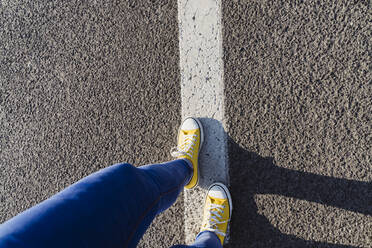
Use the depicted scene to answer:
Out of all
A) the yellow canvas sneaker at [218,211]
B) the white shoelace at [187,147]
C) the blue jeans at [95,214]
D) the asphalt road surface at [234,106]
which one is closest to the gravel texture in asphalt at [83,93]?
the asphalt road surface at [234,106]

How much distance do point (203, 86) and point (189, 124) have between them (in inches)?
11.9

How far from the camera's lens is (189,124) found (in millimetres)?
1808

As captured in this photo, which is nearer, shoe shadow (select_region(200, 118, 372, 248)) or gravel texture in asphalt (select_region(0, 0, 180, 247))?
shoe shadow (select_region(200, 118, 372, 248))

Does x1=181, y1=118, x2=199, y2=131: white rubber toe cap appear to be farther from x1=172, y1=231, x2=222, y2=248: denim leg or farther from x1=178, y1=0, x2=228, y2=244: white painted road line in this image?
x1=172, y1=231, x2=222, y2=248: denim leg

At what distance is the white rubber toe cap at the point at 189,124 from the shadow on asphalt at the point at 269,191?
0.27 meters

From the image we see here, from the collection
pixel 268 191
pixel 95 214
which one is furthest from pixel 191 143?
pixel 95 214

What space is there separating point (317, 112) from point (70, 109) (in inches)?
74.1

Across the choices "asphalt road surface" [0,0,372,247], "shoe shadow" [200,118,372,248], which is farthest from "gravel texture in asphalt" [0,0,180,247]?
"shoe shadow" [200,118,372,248]

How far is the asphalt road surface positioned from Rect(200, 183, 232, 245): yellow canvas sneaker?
3.1 inches

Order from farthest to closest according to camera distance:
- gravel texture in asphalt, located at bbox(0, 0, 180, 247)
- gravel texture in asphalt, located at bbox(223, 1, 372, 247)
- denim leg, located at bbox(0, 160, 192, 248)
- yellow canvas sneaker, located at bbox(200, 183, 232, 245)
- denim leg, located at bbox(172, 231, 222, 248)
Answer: gravel texture in asphalt, located at bbox(0, 0, 180, 247)
yellow canvas sneaker, located at bbox(200, 183, 232, 245)
gravel texture in asphalt, located at bbox(223, 1, 372, 247)
denim leg, located at bbox(172, 231, 222, 248)
denim leg, located at bbox(0, 160, 192, 248)

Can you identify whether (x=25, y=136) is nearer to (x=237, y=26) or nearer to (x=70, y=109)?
(x=70, y=109)

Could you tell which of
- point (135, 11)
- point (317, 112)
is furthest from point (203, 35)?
point (317, 112)

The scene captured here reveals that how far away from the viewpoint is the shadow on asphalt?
63.4 inches

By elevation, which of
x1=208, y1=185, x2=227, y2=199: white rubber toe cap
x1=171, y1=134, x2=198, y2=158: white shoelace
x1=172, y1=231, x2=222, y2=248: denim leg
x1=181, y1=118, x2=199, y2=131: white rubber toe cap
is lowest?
x1=172, y1=231, x2=222, y2=248: denim leg
